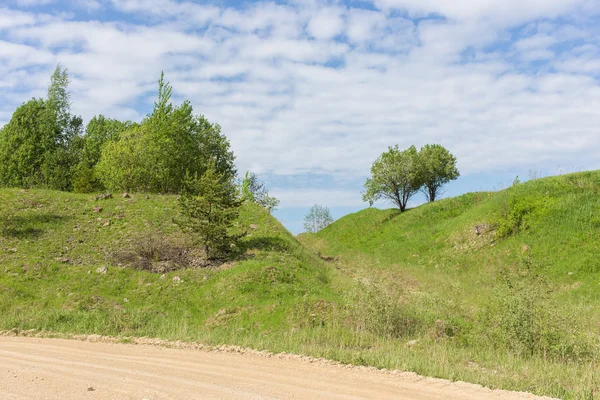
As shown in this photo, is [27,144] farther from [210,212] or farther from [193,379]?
[193,379]

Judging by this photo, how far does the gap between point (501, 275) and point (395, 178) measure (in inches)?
1695

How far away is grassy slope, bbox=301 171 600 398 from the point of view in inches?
466

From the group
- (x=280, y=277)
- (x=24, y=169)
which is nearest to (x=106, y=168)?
(x=24, y=169)

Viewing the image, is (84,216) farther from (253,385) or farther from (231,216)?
(253,385)

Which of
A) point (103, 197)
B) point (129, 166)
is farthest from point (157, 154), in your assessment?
point (103, 197)

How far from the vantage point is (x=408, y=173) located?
191ft

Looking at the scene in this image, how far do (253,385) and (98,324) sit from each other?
379 inches

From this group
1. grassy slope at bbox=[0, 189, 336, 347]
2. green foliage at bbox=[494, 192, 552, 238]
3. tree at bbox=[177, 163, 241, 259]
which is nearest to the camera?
grassy slope at bbox=[0, 189, 336, 347]

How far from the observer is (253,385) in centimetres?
853

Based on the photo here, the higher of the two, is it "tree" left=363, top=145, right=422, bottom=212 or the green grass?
"tree" left=363, top=145, right=422, bottom=212

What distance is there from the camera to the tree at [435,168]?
6162 centimetres

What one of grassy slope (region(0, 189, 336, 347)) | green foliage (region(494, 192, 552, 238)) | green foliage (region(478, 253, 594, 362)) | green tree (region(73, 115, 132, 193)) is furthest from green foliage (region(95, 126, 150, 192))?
green foliage (region(478, 253, 594, 362))

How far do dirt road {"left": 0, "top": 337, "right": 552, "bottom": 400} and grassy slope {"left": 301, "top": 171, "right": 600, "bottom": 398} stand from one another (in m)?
1.34

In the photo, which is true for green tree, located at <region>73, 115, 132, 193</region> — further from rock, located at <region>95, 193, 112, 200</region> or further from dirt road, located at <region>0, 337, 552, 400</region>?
dirt road, located at <region>0, 337, 552, 400</region>
